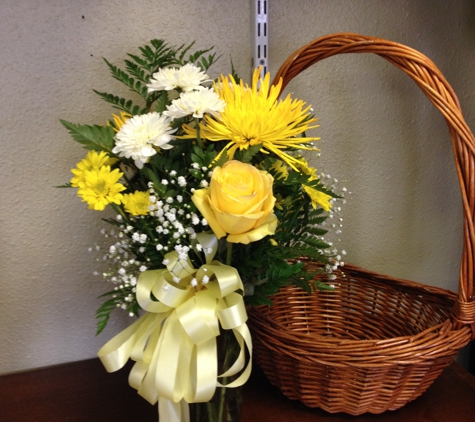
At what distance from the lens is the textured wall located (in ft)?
2.34

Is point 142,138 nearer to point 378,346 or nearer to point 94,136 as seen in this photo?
point 94,136

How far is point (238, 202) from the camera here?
0.41 metres

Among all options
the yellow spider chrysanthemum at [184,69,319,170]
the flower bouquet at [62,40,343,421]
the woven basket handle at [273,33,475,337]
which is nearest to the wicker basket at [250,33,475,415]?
the woven basket handle at [273,33,475,337]

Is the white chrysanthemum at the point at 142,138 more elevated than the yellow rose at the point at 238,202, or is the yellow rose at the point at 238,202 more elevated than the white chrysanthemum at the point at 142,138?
the white chrysanthemum at the point at 142,138

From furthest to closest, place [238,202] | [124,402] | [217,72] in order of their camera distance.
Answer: [217,72]
[124,402]
[238,202]

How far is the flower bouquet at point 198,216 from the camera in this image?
44 centimetres

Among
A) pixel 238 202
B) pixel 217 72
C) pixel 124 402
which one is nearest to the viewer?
pixel 238 202

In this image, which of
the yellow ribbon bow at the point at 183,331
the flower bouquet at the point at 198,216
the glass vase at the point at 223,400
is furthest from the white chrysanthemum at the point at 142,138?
the glass vase at the point at 223,400

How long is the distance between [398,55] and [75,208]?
0.57 m

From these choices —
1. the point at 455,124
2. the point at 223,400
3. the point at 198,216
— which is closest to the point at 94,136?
the point at 198,216

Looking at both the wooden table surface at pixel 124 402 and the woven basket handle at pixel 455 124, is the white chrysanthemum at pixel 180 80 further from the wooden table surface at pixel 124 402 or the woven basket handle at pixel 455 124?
the wooden table surface at pixel 124 402

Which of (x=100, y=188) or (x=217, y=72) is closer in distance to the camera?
(x=100, y=188)

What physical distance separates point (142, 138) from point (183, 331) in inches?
8.7

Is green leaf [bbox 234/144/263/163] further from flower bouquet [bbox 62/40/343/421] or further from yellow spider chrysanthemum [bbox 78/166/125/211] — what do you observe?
yellow spider chrysanthemum [bbox 78/166/125/211]
